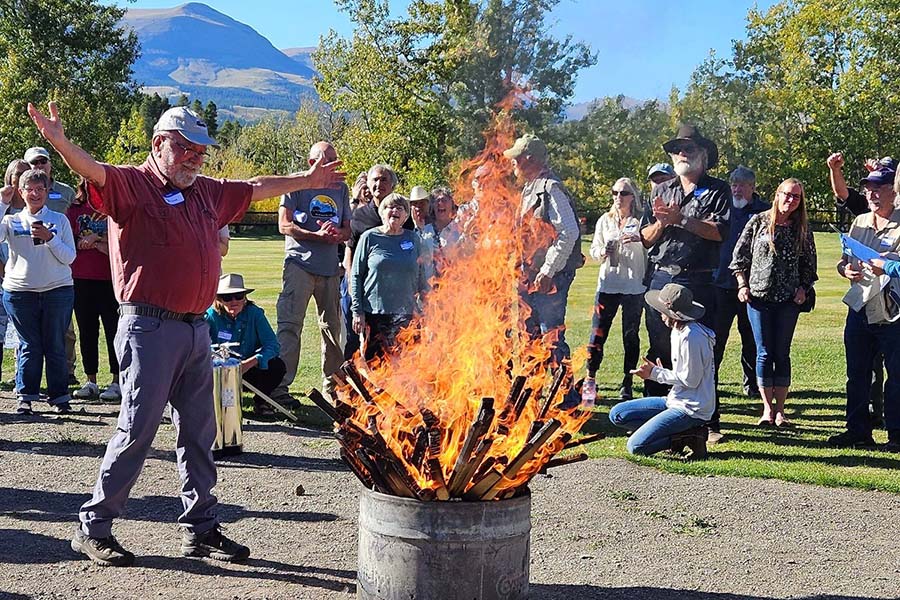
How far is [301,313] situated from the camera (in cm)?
979

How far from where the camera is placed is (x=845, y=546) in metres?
5.91

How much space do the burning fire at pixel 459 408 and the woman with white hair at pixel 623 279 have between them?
14.1 feet

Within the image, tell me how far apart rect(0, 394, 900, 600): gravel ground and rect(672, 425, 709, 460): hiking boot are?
0.47m

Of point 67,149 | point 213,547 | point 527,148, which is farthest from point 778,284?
point 67,149

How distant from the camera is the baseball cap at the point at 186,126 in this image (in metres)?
5.18

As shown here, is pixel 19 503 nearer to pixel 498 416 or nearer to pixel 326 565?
pixel 326 565

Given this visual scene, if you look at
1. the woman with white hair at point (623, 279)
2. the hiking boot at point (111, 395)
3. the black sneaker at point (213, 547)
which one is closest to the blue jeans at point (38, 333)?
the hiking boot at point (111, 395)

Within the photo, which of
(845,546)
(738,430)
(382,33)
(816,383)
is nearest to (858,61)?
(382,33)

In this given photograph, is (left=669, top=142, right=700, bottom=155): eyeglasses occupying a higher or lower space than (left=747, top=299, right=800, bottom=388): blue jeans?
higher

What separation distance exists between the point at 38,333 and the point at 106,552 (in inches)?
169

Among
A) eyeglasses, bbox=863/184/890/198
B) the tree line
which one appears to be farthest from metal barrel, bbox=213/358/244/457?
the tree line

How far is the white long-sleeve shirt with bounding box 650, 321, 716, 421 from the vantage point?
25.3ft

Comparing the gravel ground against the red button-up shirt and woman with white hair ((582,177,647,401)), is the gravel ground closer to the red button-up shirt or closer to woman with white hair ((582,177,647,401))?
the red button-up shirt

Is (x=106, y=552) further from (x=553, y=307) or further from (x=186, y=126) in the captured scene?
(x=553, y=307)
